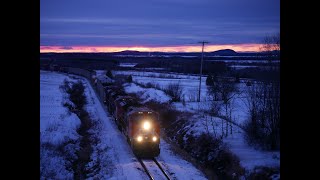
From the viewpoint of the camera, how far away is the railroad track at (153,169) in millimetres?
16625

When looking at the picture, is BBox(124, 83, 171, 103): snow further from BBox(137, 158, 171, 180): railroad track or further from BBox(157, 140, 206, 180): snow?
BBox(137, 158, 171, 180): railroad track

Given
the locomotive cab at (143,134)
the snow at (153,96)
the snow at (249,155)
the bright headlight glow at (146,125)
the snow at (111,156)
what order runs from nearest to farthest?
the snow at (111,156), the snow at (249,155), the locomotive cab at (143,134), the bright headlight glow at (146,125), the snow at (153,96)

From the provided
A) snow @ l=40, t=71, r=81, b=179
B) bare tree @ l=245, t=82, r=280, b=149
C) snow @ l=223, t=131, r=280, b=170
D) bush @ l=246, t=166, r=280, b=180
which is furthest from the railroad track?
bare tree @ l=245, t=82, r=280, b=149

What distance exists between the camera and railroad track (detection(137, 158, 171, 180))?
655 inches

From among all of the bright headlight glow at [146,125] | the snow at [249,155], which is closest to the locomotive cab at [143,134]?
the bright headlight glow at [146,125]

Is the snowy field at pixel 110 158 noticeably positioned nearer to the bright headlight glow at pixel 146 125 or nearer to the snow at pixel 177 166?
the snow at pixel 177 166

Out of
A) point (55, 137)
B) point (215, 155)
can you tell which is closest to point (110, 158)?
point (55, 137)

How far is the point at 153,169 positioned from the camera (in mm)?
18047

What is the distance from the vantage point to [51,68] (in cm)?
12581

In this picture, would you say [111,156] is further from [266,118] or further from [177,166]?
[266,118]
